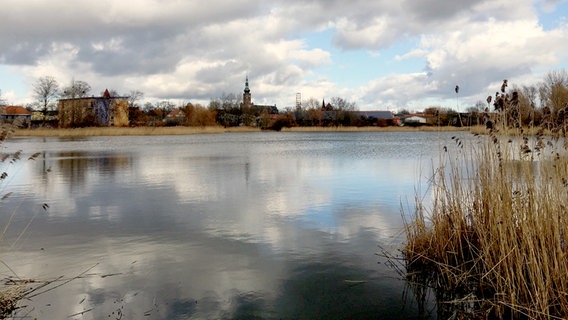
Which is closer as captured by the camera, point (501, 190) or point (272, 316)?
point (272, 316)

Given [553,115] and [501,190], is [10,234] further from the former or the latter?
[553,115]

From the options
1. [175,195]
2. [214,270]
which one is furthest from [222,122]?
[214,270]

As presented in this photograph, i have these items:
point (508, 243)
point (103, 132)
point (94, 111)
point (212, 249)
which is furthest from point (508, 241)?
point (94, 111)

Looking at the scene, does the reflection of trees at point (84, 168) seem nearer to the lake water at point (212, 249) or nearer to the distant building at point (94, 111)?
the lake water at point (212, 249)

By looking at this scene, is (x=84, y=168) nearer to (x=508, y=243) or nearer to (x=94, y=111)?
(x=508, y=243)

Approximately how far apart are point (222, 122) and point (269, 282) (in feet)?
249

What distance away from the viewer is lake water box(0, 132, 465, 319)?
13.4ft

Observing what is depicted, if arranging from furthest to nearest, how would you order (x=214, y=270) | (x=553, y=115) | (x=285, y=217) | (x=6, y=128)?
(x=285, y=217) → (x=214, y=270) → (x=6, y=128) → (x=553, y=115)

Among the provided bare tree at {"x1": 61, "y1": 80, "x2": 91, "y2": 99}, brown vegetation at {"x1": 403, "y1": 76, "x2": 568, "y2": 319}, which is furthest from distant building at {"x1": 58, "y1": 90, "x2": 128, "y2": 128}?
brown vegetation at {"x1": 403, "y1": 76, "x2": 568, "y2": 319}

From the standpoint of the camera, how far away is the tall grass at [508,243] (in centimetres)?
Answer: 352

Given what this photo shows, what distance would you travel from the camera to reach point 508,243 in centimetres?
422

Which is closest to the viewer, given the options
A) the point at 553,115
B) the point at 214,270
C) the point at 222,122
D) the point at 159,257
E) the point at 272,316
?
the point at 272,316

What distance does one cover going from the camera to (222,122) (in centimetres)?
7925

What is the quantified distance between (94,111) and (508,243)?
3207 inches
